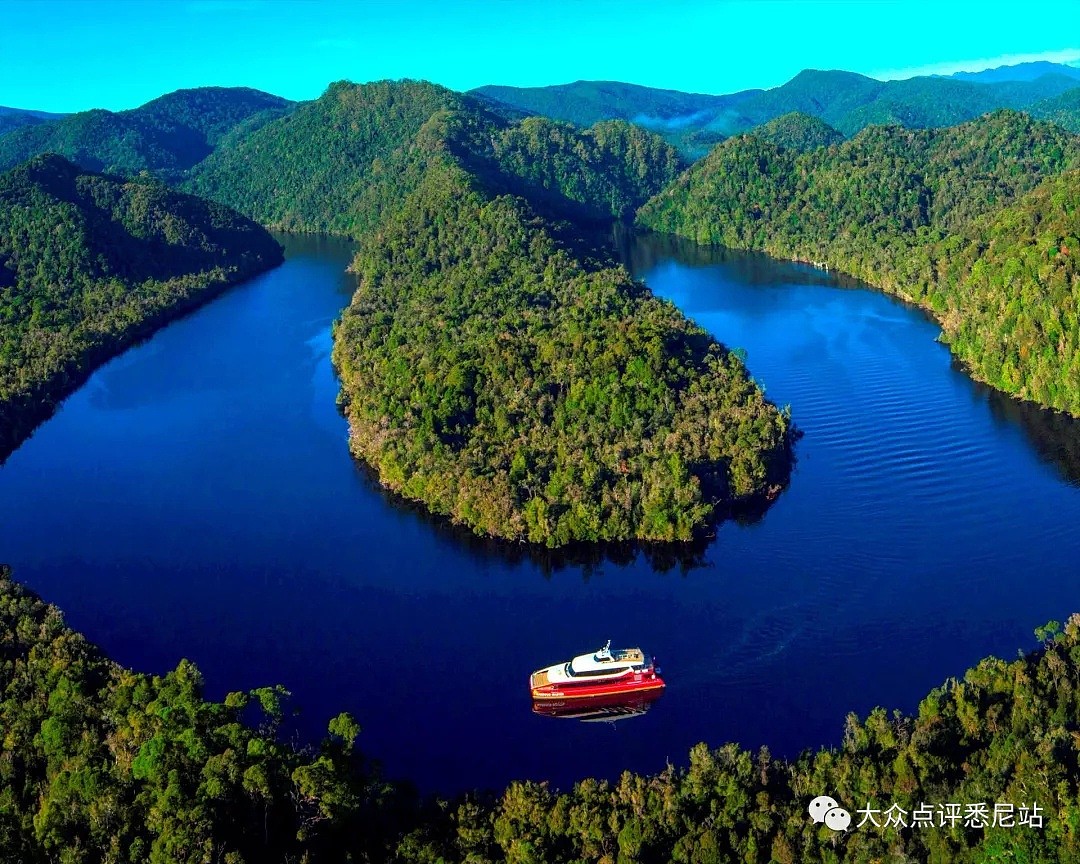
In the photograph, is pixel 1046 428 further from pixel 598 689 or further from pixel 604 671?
pixel 598 689

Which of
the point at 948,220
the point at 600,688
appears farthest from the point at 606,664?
the point at 948,220

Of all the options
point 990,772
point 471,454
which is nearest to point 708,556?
point 471,454

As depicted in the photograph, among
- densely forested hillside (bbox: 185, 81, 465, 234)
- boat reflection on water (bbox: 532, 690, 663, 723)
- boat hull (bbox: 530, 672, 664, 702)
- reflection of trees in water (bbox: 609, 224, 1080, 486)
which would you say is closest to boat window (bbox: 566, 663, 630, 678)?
boat hull (bbox: 530, 672, 664, 702)

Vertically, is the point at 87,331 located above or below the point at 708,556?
above

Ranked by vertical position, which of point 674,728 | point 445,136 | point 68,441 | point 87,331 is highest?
point 445,136

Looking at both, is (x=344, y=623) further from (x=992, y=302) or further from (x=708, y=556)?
(x=992, y=302)

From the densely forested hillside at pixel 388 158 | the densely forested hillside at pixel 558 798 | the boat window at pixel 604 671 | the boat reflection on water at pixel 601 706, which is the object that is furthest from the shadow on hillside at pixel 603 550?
the densely forested hillside at pixel 388 158

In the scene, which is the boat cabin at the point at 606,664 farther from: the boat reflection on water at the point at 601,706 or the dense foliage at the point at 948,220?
the dense foliage at the point at 948,220

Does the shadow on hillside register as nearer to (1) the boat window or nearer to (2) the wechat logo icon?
(1) the boat window
